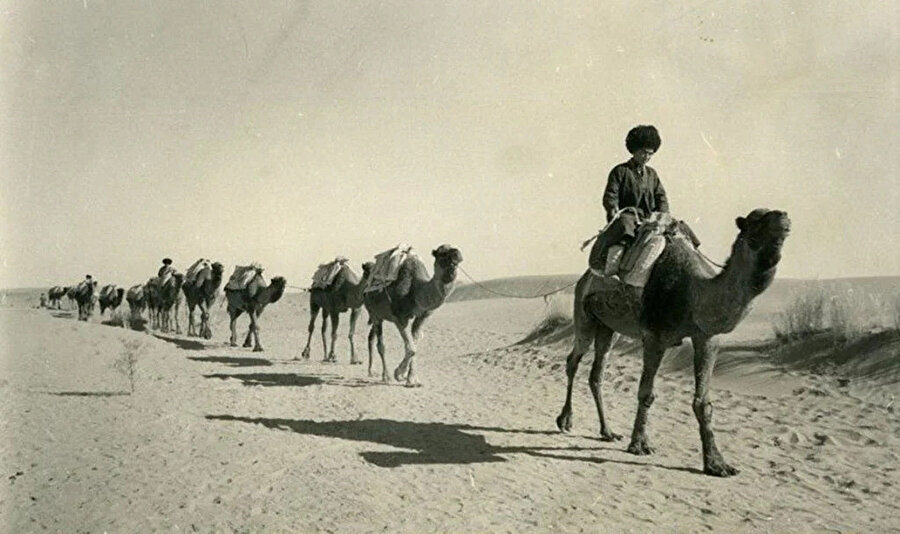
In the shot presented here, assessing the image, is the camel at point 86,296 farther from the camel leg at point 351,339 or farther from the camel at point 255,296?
the camel leg at point 351,339

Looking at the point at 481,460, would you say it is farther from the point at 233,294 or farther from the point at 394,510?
the point at 233,294

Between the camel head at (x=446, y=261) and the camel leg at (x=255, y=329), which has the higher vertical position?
the camel head at (x=446, y=261)

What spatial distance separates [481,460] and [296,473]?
80.9 inches

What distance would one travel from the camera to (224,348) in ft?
62.5

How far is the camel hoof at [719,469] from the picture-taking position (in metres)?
6.22

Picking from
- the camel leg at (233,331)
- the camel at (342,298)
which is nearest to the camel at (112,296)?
the camel leg at (233,331)

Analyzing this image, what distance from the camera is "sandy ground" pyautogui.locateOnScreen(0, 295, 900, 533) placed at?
208 inches

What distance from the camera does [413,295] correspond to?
38.2ft

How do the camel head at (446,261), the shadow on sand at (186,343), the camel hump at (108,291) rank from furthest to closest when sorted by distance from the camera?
the camel hump at (108,291), the shadow on sand at (186,343), the camel head at (446,261)

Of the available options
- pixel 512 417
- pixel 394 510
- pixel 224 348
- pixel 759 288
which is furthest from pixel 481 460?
pixel 224 348

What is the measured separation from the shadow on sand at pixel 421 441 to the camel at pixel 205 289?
13.9m

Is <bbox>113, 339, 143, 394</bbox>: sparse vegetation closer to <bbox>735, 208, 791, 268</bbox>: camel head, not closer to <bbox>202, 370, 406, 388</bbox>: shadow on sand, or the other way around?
<bbox>202, 370, 406, 388</bbox>: shadow on sand

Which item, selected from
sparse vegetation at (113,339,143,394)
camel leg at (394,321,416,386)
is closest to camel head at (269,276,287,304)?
sparse vegetation at (113,339,143,394)

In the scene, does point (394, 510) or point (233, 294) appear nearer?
point (394, 510)
